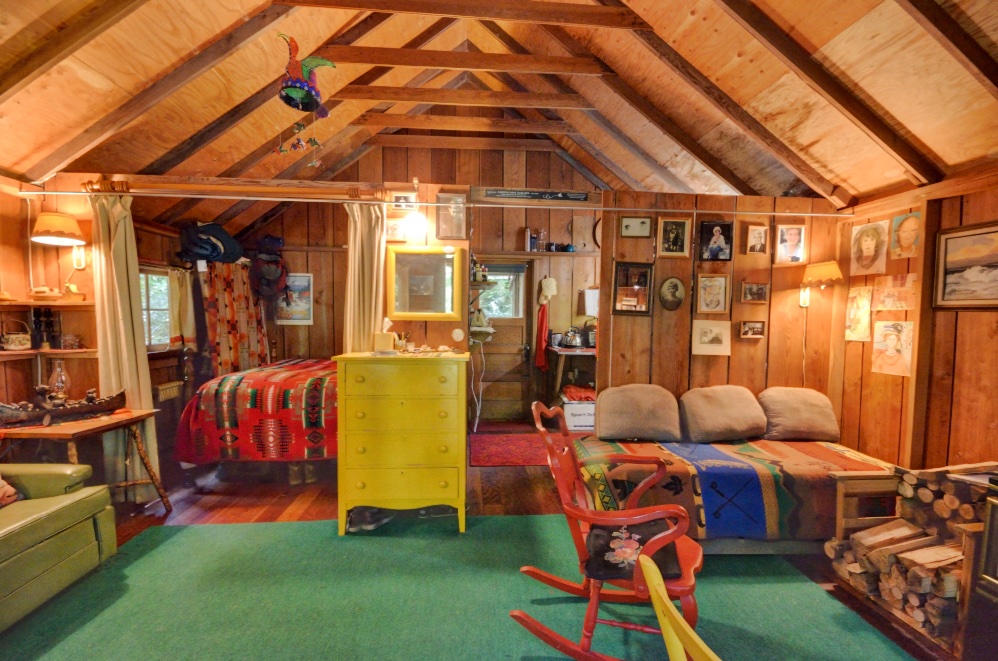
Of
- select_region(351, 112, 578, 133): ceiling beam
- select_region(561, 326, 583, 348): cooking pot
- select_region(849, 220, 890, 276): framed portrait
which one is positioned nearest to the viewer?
select_region(849, 220, 890, 276): framed portrait

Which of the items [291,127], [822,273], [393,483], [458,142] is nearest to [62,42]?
[291,127]

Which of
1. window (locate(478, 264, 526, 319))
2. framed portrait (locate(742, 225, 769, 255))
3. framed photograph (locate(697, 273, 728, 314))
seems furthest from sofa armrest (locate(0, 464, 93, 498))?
framed portrait (locate(742, 225, 769, 255))

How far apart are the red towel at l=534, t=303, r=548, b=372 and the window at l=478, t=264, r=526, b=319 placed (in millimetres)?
312

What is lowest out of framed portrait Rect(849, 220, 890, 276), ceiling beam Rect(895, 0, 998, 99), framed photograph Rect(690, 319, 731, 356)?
framed photograph Rect(690, 319, 731, 356)

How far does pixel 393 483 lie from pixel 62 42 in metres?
2.93

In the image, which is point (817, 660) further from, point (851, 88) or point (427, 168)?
point (427, 168)

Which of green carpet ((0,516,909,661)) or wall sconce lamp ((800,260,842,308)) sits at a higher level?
wall sconce lamp ((800,260,842,308))

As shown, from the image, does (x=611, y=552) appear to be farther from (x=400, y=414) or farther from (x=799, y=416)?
(x=799, y=416)

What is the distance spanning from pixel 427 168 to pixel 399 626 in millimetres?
5104

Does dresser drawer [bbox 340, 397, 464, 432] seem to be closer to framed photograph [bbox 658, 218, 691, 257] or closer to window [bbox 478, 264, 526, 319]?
framed photograph [bbox 658, 218, 691, 257]

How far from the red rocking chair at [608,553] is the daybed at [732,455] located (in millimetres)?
404

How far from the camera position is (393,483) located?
247 centimetres

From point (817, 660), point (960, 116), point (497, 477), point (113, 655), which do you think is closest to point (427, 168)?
point (497, 477)

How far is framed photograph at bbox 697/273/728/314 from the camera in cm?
302
